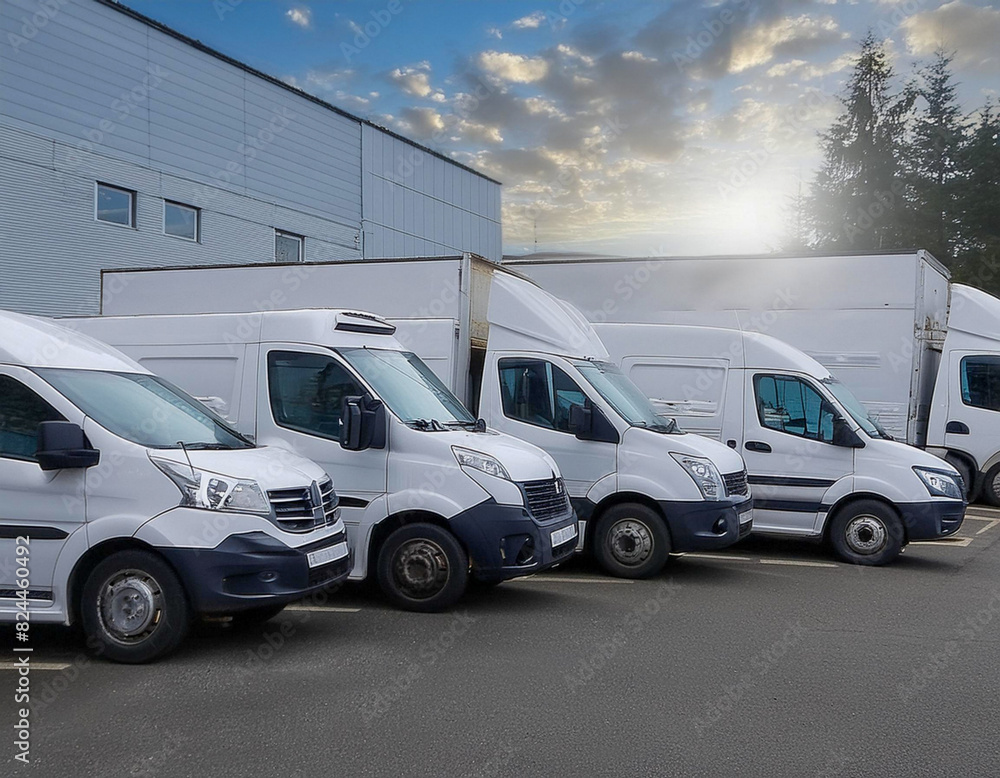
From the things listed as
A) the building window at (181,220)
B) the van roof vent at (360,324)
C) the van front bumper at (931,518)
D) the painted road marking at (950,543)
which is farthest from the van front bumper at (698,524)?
the building window at (181,220)

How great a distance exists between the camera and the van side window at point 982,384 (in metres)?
15.2

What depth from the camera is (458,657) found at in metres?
6.21

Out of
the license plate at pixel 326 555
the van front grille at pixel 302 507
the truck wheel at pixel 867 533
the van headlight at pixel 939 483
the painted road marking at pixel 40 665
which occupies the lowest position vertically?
the painted road marking at pixel 40 665

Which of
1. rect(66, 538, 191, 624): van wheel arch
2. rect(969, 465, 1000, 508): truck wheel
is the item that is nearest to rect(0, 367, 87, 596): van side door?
rect(66, 538, 191, 624): van wheel arch

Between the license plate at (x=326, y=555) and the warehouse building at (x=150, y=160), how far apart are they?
49.1 ft

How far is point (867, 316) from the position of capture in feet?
45.0

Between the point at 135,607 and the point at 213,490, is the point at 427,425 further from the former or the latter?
the point at 135,607

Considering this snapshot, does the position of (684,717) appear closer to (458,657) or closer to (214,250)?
(458,657)

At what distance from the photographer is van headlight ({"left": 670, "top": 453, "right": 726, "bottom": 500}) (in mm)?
8961

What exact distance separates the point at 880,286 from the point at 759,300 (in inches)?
64.4

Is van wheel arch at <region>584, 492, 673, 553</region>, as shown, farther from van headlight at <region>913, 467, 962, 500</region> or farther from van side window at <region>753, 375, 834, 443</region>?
van headlight at <region>913, 467, 962, 500</region>

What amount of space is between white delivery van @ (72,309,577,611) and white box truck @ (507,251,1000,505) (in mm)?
6858

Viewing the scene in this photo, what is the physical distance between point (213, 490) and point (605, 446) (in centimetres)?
430

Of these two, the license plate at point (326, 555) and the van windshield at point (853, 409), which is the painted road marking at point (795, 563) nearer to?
the van windshield at point (853, 409)
